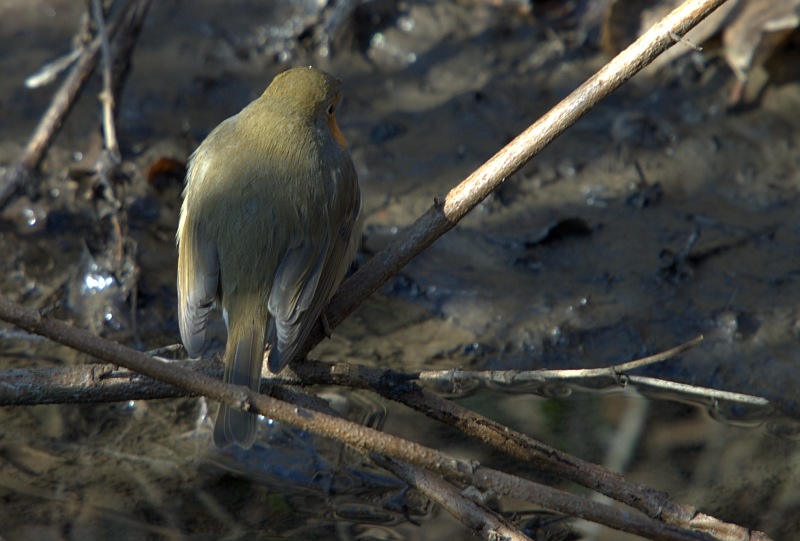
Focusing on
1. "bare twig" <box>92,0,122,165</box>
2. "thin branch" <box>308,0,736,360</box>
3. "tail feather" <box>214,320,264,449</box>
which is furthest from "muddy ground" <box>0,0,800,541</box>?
"thin branch" <box>308,0,736,360</box>

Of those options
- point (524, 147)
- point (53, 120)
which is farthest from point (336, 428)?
point (53, 120)

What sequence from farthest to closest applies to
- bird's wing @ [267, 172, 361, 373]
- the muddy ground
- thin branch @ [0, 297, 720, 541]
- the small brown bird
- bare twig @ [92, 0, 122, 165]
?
bare twig @ [92, 0, 122, 165] < the muddy ground < the small brown bird < bird's wing @ [267, 172, 361, 373] < thin branch @ [0, 297, 720, 541]

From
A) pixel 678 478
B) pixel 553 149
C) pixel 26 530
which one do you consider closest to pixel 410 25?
pixel 553 149

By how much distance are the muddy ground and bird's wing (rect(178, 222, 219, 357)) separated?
70 cm

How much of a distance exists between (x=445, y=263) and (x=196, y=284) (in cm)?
176

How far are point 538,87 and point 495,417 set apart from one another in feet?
8.01

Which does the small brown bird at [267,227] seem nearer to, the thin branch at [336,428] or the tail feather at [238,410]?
the tail feather at [238,410]

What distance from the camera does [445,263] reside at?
4.82 m

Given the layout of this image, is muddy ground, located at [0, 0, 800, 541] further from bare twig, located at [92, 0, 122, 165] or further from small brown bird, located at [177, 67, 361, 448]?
small brown bird, located at [177, 67, 361, 448]

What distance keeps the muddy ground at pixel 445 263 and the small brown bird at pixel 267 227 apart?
0.76 m

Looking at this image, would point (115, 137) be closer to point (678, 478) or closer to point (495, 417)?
point (495, 417)

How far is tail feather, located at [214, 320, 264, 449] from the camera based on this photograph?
9.44ft

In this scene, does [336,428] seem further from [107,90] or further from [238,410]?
[107,90]

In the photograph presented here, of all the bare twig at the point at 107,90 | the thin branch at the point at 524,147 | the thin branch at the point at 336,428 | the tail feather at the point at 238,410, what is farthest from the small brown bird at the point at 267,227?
the bare twig at the point at 107,90
